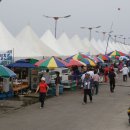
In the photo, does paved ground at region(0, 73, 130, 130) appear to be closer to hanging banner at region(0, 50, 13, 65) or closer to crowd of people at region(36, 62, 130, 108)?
crowd of people at region(36, 62, 130, 108)

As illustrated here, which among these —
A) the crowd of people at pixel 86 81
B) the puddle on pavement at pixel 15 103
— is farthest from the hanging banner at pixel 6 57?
the crowd of people at pixel 86 81

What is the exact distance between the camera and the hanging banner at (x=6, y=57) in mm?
20016

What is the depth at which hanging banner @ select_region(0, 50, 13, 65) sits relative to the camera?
20.0 m

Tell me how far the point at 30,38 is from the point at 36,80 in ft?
14.2

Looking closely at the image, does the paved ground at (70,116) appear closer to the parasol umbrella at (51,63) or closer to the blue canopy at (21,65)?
the parasol umbrella at (51,63)

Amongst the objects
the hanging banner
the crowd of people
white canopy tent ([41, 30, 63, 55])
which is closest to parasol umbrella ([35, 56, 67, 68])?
the crowd of people

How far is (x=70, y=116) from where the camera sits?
48.3 feet

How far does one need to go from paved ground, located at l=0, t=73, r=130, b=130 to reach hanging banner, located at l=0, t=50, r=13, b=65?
3253mm

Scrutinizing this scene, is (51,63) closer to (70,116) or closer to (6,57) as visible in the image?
(6,57)

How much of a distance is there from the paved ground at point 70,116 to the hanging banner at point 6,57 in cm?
325

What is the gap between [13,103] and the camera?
1764cm

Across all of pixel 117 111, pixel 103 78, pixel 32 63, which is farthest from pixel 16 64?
pixel 103 78

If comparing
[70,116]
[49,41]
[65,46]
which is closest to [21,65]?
[70,116]

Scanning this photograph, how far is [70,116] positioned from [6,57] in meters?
7.08
